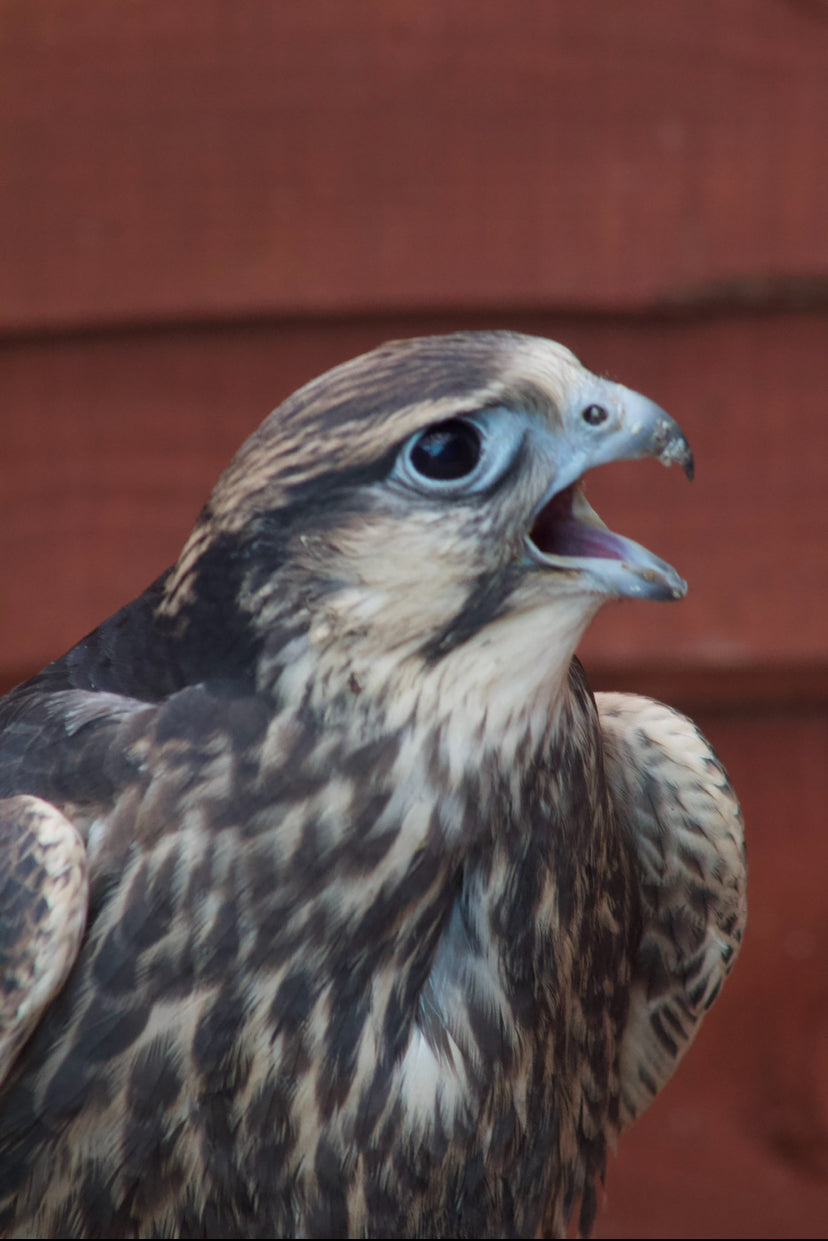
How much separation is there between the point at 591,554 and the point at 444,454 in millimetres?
184

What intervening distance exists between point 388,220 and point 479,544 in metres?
1.36

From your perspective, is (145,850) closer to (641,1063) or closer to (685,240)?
(641,1063)

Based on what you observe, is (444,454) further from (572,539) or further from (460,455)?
(572,539)

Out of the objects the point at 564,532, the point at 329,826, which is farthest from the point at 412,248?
the point at 329,826

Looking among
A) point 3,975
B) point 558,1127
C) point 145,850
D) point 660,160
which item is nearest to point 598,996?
point 558,1127

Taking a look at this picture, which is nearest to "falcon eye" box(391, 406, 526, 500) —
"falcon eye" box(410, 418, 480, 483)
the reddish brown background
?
"falcon eye" box(410, 418, 480, 483)

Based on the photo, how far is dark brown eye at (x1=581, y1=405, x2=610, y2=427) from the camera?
139cm

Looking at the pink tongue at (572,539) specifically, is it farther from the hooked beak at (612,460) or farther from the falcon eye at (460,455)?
the falcon eye at (460,455)

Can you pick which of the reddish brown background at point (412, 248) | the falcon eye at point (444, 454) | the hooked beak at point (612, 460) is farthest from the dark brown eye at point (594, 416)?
the reddish brown background at point (412, 248)

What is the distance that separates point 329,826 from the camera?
1.46 metres

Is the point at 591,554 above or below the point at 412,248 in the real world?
below

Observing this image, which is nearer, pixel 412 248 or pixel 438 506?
pixel 438 506

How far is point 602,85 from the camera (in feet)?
8.21

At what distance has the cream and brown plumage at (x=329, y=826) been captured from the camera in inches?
54.6
